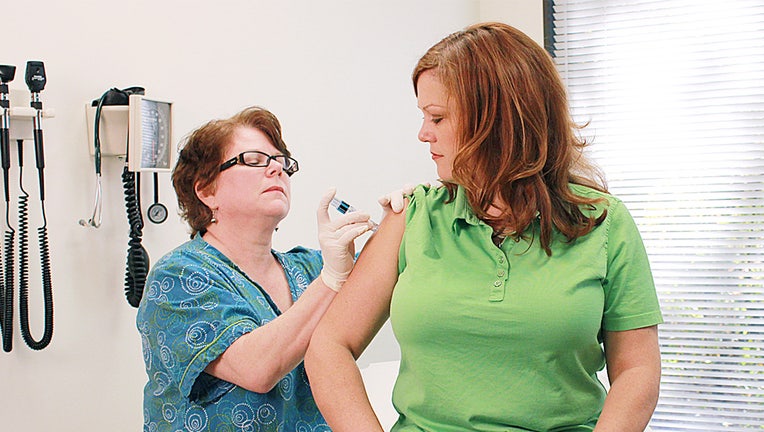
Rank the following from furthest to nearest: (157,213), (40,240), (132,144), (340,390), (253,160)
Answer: (157,213), (132,144), (40,240), (253,160), (340,390)

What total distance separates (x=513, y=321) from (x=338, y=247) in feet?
1.34

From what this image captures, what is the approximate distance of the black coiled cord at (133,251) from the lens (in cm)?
216

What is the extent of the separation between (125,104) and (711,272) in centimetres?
233

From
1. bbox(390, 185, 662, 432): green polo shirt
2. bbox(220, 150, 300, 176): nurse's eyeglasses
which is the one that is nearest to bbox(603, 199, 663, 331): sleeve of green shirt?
bbox(390, 185, 662, 432): green polo shirt

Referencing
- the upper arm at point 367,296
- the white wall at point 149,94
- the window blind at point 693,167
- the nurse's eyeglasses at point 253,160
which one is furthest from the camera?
the window blind at point 693,167

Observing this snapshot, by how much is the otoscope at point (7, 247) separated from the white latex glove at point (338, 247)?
2.49ft

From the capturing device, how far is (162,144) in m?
2.20

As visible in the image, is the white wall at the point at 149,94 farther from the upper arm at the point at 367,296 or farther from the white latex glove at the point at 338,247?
the upper arm at the point at 367,296

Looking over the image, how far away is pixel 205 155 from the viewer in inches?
73.4

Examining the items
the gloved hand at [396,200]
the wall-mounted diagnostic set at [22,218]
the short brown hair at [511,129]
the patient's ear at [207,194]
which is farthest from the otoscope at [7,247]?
the short brown hair at [511,129]

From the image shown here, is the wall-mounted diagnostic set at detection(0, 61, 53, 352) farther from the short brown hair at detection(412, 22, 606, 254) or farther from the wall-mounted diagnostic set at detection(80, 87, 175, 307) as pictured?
the short brown hair at detection(412, 22, 606, 254)

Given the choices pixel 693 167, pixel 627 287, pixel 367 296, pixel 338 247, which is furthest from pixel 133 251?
pixel 693 167

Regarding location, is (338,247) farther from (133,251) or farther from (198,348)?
(133,251)

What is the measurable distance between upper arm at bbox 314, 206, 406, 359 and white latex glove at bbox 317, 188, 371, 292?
0.39ft
